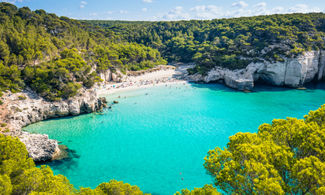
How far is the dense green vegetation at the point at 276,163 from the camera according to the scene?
7844 mm

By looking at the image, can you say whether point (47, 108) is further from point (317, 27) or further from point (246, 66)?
point (317, 27)

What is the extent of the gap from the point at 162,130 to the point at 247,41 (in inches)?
1618

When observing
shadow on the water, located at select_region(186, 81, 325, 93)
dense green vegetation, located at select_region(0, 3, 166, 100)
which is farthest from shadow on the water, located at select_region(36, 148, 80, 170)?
shadow on the water, located at select_region(186, 81, 325, 93)

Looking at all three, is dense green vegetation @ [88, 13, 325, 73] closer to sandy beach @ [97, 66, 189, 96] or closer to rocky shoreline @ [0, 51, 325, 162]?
rocky shoreline @ [0, 51, 325, 162]

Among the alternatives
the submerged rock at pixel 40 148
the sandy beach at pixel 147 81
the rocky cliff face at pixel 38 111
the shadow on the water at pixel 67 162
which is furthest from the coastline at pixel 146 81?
the shadow on the water at pixel 67 162

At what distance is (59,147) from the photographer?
810 inches

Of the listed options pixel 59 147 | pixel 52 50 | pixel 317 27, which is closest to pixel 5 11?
pixel 52 50

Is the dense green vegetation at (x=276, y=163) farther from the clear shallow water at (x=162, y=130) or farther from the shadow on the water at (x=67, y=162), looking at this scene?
the shadow on the water at (x=67, y=162)

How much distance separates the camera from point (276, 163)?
927 centimetres

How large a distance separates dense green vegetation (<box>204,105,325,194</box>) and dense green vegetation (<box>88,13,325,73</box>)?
118 ft

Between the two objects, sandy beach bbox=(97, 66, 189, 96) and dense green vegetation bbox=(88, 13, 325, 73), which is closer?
sandy beach bbox=(97, 66, 189, 96)

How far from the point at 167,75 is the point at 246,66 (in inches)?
843

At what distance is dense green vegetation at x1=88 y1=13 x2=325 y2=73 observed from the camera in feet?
137

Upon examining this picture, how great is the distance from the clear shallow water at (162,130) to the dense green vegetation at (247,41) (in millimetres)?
9392
